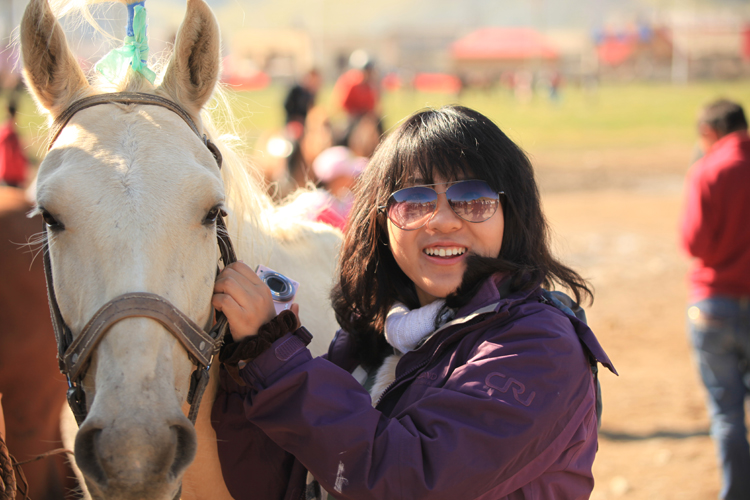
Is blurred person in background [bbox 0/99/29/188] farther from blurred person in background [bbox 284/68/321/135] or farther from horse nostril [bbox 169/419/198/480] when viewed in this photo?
horse nostril [bbox 169/419/198/480]

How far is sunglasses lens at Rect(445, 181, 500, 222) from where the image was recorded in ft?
5.54

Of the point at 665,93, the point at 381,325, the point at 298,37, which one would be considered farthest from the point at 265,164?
the point at 298,37

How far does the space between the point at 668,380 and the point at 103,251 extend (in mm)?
5711

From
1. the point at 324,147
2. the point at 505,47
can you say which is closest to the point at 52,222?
the point at 324,147

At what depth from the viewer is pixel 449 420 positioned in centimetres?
142

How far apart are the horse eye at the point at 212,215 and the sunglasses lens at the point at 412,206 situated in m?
0.51

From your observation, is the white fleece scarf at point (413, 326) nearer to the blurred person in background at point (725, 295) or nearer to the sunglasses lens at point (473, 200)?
the sunglasses lens at point (473, 200)

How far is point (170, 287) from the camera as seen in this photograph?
145cm

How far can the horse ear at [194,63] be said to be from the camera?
1.77m

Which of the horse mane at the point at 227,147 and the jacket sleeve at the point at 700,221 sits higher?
the horse mane at the point at 227,147

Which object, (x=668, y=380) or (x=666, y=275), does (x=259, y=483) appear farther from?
(x=666, y=275)

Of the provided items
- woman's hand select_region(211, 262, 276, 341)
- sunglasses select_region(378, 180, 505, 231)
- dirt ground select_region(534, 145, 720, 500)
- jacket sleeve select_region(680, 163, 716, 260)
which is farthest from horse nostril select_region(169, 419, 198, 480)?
jacket sleeve select_region(680, 163, 716, 260)

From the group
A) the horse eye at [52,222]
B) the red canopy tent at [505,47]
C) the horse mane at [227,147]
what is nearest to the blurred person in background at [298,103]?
the horse mane at [227,147]

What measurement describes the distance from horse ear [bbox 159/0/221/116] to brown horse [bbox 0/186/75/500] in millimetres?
1363
